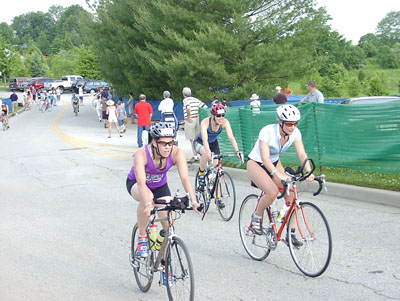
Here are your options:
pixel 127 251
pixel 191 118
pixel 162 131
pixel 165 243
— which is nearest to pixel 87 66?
pixel 191 118

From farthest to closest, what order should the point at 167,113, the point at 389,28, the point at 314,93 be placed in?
the point at 389,28, the point at 167,113, the point at 314,93

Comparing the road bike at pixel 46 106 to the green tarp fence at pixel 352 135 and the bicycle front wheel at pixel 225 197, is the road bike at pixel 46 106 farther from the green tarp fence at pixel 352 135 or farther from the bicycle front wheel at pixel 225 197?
the bicycle front wheel at pixel 225 197

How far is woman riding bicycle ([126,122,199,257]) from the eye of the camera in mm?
4797

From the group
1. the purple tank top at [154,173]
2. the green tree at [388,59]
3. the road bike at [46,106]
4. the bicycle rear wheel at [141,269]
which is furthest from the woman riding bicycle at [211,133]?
the green tree at [388,59]

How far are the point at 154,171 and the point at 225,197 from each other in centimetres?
356

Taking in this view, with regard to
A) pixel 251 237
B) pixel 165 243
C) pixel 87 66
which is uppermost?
pixel 87 66

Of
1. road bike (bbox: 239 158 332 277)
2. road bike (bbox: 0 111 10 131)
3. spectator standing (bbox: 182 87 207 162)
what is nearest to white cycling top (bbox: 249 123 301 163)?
road bike (bbox: 239 158 332 277)

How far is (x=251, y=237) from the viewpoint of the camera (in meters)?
6.60

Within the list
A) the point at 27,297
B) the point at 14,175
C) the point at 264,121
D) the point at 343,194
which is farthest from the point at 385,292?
the point at 14,175

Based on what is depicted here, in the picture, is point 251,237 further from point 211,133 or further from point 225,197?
point 211,133

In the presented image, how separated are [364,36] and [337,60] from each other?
120ft

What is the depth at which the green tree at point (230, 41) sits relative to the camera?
25.5 m

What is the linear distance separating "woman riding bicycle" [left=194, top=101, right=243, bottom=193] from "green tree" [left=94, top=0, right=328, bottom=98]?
54.9 feet

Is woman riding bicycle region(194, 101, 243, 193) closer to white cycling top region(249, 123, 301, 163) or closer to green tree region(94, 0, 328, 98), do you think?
white cycling top region(249, 123, 301, 163)
